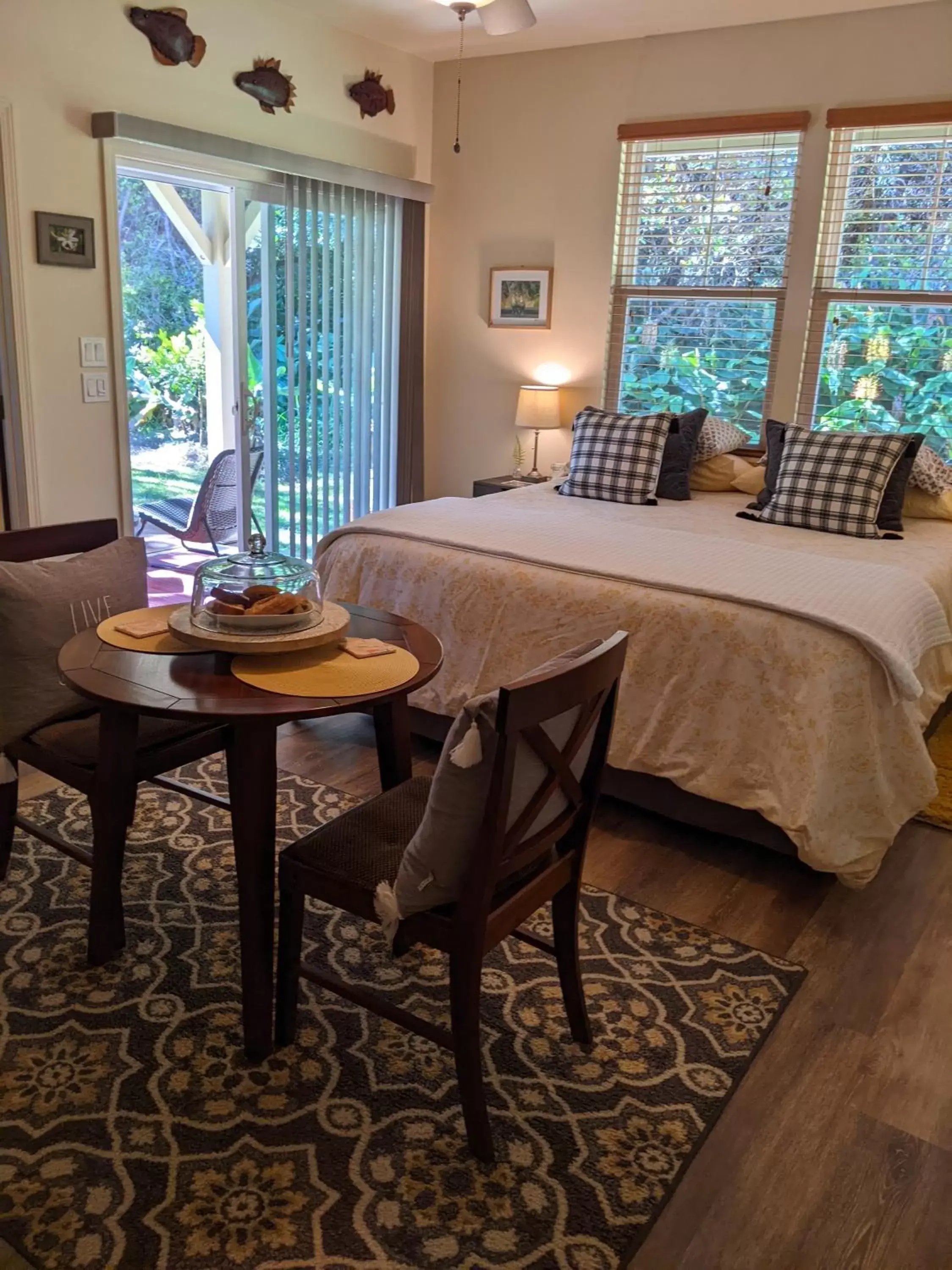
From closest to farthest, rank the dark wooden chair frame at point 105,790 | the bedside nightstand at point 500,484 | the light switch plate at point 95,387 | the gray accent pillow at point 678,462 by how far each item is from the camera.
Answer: the dark wooden chair frame at point 105,790 → the light switch plate at point 95,387 → the gray accent pillow at point 678,462 → the bedside nightstand at point 500,484

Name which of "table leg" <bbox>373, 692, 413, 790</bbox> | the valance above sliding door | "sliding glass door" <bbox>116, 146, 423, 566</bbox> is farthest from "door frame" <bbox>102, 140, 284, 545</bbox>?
"table leg" <bbox>373, 692, 413, 790</bbox>

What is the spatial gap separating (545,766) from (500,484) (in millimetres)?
3636

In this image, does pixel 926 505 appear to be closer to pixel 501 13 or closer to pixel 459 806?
pixel 501 13

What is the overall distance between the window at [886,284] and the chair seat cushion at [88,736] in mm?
3422

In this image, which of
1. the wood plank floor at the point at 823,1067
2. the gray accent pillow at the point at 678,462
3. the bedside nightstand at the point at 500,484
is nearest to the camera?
the wood plank floor at the point at 823,1067

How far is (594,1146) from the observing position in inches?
68.6

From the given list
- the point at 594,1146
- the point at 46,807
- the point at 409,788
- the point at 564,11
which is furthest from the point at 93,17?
the point at 594,1146

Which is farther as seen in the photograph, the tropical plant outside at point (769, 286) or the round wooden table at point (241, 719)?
the tropical plant outside at point (769, 286)

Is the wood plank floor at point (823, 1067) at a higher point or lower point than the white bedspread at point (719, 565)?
lower

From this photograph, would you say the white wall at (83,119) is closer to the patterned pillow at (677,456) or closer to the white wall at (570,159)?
the white wall at (570,159)

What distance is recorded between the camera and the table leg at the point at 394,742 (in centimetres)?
227

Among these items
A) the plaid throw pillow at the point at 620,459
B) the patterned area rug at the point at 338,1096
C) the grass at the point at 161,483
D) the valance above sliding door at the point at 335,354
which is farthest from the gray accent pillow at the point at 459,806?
the grass at the point at 161,483

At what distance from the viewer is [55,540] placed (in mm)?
2625

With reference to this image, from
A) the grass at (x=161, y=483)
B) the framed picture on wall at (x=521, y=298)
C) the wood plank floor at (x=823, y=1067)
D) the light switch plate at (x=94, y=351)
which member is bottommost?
the wood plank floor at (x=823, y=1067)
